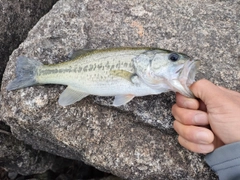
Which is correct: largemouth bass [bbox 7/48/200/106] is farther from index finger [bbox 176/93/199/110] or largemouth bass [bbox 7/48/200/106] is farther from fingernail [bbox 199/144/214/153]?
fingernail [bbox 199/144/214/153]

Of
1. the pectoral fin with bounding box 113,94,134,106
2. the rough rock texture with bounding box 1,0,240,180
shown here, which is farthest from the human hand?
the pectoral fin with bounding box 113,94,134,106

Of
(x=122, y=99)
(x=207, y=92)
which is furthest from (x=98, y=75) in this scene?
(x=207, y=92)

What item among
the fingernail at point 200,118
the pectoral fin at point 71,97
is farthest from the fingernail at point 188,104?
the pectoral fin at point 71,97

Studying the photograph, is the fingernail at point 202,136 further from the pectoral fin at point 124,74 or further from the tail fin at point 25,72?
the tail fin at point 25,72

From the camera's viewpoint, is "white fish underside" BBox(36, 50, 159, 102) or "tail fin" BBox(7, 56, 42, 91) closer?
"white fish underside" BBox(36, 50, 159, 102)

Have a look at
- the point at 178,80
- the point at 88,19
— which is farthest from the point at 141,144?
the point at 88,19
